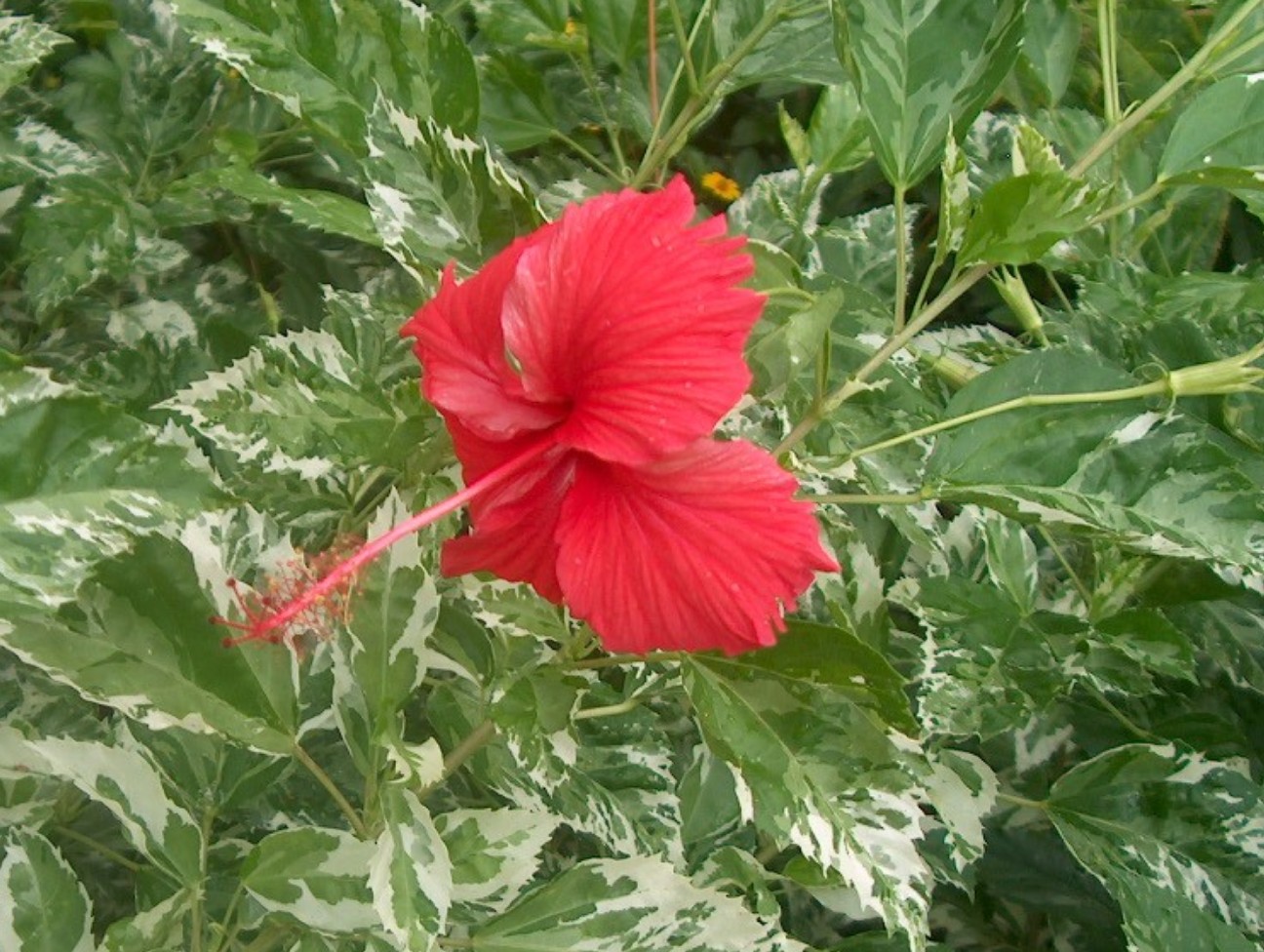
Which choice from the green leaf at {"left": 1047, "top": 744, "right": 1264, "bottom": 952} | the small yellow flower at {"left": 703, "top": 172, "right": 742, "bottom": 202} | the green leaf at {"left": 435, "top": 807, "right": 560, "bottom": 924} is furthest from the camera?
the small yellow flower at {"left": 703, "top": 172, "right": 742, "bottom": 202}

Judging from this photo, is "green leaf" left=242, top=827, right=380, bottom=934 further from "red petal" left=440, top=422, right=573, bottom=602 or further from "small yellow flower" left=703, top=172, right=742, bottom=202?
"small yellow flower" left=703, top=172, right=742, bottom=202

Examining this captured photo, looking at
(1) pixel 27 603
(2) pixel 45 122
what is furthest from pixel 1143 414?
(2) pixel 45 122

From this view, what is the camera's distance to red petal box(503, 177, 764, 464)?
1.42ft

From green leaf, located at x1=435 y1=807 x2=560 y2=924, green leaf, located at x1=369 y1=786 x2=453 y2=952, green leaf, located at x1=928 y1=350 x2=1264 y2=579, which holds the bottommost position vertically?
green leaf, located at x1=435 y1=807 x2=560 y2=924

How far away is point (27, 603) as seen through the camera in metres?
0.50

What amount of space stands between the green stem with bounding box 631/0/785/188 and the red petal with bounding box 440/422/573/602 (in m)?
0.34

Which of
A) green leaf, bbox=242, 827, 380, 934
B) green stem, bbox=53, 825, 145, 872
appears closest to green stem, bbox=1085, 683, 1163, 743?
green leaf, bbox=242, 827, 380, 934

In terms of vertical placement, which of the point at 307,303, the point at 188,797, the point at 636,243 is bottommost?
the point at 188,797

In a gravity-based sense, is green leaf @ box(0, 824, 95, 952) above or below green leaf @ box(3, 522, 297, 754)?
below

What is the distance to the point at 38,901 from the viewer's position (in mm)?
672

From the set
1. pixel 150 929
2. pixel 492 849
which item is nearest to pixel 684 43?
pixel 492 849

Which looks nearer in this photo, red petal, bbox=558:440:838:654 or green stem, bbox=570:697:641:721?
red petal, bbox=558:440:838:654

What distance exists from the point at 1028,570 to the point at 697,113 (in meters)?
0.42

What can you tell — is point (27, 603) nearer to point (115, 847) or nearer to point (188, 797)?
point (188, 797)
